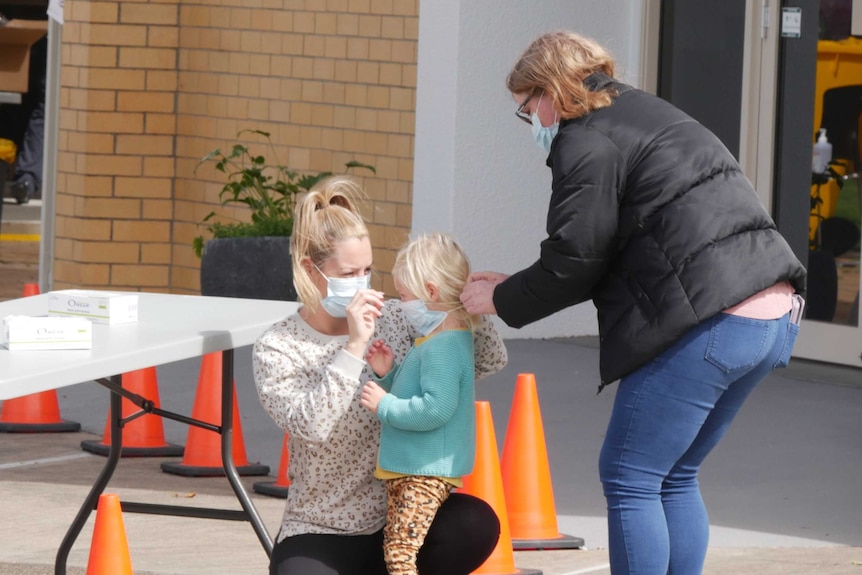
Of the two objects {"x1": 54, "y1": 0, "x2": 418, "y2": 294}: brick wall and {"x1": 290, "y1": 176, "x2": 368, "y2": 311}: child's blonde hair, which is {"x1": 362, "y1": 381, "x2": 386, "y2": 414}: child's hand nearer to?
{"x1": 290, "y1": 176, "x2": 368, "y2": 311}: child's blonde hair

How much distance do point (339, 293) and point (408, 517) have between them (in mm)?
529

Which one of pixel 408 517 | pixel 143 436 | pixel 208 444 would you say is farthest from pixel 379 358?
pixel 143 436

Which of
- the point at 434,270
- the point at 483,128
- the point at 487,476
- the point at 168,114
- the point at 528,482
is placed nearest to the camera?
the point at 434,270

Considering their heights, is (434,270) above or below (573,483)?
above

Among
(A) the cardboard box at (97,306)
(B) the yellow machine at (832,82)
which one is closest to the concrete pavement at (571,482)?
(B) the yellow machine at (832,82)

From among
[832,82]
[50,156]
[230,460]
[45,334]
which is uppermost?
[832,82]

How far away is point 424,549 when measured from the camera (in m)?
3.73

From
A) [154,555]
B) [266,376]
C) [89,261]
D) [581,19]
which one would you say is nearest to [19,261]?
[89,261]

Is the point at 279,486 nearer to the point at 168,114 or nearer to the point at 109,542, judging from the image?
the point at 109,542

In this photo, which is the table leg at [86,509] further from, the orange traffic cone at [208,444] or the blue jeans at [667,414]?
the orange traffic cone at [208,444]

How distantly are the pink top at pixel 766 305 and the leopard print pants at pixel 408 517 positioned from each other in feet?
2.57

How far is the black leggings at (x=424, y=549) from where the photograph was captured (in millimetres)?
3697

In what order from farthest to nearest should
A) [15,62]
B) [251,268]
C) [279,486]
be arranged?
[15,62] → [251,268] → [279,486]

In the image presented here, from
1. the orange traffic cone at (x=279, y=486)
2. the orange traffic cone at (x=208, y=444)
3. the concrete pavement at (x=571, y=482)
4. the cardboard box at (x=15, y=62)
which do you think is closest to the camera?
the concrete pavement at (x=571, y=482)
